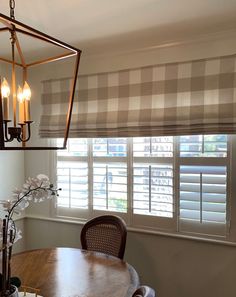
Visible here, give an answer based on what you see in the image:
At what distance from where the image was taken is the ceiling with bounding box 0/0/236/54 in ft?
6.03

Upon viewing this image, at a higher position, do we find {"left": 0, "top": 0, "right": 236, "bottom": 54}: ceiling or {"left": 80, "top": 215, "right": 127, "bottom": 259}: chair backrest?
{"left": 0, "top": 0, "right": 236, "bottom": 54}: ceiling

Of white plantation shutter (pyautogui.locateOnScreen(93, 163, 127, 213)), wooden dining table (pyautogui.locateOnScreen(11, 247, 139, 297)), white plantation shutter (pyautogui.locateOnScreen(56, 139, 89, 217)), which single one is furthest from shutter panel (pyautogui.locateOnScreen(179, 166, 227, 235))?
white plantation shutter (pyautogui.locateOnScreen(56, 139, 89, 217))

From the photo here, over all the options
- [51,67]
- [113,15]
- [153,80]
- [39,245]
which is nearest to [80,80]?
[51,67]

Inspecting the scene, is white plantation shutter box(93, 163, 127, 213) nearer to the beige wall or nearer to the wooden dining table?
the beige wall

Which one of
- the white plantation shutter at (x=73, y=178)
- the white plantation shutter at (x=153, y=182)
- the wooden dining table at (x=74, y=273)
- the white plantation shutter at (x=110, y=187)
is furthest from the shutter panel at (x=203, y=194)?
the white plantation shutter at (x=73, y=178)

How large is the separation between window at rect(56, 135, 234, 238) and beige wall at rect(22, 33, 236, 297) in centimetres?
13

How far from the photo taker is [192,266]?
2502mm

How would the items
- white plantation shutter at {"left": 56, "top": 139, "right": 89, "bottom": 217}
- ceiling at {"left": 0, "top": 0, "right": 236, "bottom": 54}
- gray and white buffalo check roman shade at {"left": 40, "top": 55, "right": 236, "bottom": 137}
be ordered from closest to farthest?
ceiling at {"left": 0, "top": 0, "right": 236, "bottom": 54} < gray and white buffalo check roman shade at {"left": 40, "top": 55, "right": 236, "bottom": 137} < white plantation shutter at {"left": 56, "top": 139, "right": 89, "bottom": 217}

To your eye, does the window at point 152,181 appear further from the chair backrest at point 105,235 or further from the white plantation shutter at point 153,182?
the chair backrest at point 105,235

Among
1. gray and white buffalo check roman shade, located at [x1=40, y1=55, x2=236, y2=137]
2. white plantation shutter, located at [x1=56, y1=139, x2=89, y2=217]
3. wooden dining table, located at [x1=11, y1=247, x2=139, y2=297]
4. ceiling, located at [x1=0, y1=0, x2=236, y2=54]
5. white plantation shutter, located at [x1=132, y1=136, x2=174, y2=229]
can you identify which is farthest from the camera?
white plantation shutter, located at [x1=56, y1=139, x2=89, y2=217]

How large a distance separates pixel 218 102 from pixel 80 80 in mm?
1339

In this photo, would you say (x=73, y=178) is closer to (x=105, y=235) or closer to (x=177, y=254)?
(x=105, y=235)

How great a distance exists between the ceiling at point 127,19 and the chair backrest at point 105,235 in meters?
Result: 1.51

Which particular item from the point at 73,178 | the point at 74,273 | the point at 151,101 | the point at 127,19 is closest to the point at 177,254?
the point at 74,273
